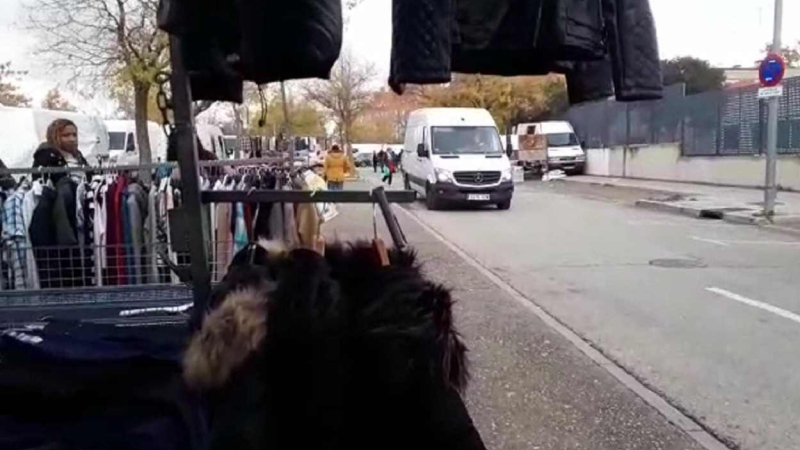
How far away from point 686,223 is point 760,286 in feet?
22.6

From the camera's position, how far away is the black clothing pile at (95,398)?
1.34 meters

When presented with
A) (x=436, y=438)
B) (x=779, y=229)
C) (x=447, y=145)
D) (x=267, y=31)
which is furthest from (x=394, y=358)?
(x=447, y=145)

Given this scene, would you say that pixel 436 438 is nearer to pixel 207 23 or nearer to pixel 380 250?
pixel 380 250

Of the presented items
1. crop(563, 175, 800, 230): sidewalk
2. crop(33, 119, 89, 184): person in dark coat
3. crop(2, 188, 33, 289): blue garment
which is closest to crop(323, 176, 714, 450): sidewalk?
crop(2, 188, 33, 289): blue garment

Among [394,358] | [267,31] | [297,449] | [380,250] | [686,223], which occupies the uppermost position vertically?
[267,31]

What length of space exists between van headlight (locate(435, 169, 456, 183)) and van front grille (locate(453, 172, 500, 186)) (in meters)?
0.11

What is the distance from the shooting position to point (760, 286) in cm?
768

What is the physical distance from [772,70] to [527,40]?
532 inches

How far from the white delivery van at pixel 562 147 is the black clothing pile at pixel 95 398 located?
104ft

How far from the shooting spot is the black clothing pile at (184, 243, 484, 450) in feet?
4.34

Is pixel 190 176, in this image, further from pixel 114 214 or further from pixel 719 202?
pixel 719 202

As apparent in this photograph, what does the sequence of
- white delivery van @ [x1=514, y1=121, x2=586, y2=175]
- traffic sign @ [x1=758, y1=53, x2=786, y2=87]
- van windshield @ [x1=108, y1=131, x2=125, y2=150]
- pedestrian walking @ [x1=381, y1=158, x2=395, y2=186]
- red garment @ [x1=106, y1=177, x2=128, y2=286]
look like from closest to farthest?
1. red garment @ [x1=106, y1=177, x2=128, y2=286]
2. traffic sign @ [x1=758, y1=53, x2=786, y2=87]
3. van windshield @ [x1=108, y1=131, x2=125, y2=150]
4. pedestrian walking @ [x1=381, y1=158, x2=395, y2=186]
5. white delivery van @ [x1=514, y1=121, x2=586, y2=175]

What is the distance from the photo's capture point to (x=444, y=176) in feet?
56.5

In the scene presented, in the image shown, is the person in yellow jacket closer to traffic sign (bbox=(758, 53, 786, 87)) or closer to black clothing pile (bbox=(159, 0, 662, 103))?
traffic sign (bbox=(758, 53, 786, 87))
